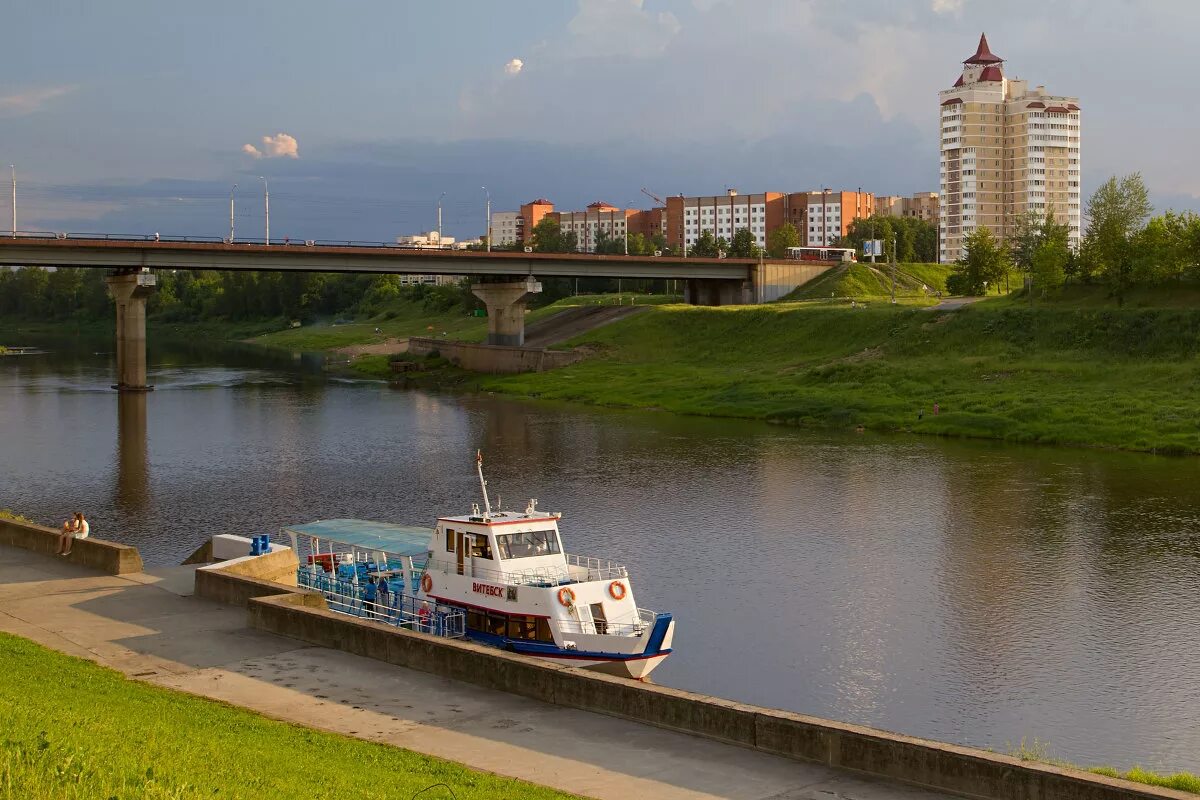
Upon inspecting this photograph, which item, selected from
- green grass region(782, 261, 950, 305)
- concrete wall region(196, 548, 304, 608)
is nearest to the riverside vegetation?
green grass region(782, 261, 950, 305)

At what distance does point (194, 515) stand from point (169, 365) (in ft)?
321

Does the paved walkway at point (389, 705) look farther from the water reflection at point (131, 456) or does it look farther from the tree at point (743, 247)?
the tree at point (743, 247)

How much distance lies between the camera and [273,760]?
18.7m

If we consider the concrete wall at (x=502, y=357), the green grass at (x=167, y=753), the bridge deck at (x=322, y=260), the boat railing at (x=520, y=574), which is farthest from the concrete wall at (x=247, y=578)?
the concrete wall at (x=502, y=357)

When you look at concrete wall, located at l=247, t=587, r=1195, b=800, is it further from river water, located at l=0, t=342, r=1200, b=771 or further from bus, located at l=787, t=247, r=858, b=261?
bus, located at l=787, t=247, r=858, b=261

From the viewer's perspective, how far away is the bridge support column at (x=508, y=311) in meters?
124

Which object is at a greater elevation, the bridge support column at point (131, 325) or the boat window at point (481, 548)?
the bridge support column at point (131, 325)

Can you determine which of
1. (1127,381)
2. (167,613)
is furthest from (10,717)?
(1127,381)

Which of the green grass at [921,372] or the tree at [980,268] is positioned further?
the tree at [980,268]

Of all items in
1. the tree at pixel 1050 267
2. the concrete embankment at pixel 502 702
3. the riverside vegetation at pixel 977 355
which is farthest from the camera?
the tree at pixel 1050 267

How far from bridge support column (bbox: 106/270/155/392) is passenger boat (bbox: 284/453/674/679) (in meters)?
74.5

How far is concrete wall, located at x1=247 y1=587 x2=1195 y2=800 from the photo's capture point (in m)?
18.4

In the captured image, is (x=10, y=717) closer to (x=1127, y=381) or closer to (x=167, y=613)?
(x=167, y=613)

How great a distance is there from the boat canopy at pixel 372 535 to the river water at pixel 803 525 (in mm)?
6731
